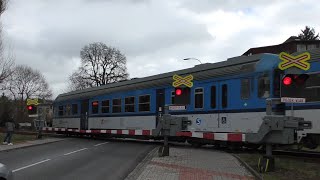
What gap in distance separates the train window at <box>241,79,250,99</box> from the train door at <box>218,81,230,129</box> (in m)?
0.81

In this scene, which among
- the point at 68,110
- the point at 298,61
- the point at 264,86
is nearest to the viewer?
the point at 298,61

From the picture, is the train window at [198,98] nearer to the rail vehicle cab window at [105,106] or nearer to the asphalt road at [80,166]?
the asphalt road at [80,166]

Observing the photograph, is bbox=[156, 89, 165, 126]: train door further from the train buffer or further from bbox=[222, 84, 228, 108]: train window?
the train buffer

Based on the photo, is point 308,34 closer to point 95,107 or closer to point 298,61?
point 95,107

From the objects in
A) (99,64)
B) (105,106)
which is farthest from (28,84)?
(105,106)

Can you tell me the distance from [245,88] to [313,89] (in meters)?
3.28

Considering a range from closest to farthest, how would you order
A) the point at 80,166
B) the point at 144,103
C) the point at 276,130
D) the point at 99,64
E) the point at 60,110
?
the point at 276,130, the point at 80,166, the point at 144,103, the point at 60,110, the point at 99,64

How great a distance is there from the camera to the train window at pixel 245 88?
59.2 ft

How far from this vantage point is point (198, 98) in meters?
20.7

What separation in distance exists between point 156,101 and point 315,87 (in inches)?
401

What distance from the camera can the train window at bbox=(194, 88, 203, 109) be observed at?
20.5 metres

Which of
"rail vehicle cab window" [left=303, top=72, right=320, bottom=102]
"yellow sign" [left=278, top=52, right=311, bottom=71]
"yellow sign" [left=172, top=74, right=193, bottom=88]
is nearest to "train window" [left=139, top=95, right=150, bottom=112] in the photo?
"yellow sign" [left=172, top=74, right=193, bottom=88]

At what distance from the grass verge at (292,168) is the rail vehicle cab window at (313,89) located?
79.0 inches

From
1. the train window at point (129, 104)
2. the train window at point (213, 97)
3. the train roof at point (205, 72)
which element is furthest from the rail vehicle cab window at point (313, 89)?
the train window at point (129, 104)
